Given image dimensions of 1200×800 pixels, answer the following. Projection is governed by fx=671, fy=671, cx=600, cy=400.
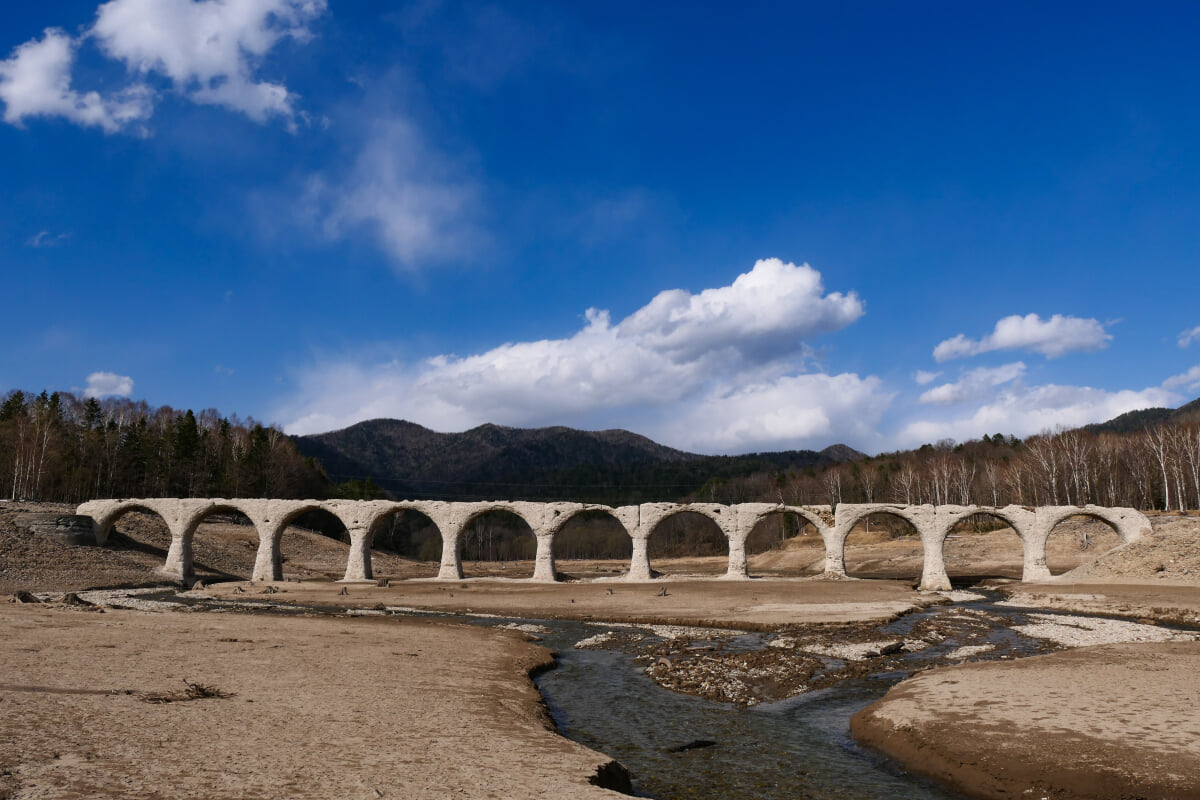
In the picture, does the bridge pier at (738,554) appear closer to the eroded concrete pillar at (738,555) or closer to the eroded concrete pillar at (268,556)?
the eroded concrete pillar at (738,555)

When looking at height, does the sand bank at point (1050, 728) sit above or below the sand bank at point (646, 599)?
above

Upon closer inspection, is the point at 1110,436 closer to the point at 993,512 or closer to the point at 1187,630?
the point at 993,512

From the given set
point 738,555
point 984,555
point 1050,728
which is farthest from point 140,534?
point 984,555

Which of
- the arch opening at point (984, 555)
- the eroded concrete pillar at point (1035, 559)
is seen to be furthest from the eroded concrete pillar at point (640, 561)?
the eroded concrete pillar at point (1035, 559)

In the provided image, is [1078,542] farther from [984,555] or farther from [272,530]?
[272,530]

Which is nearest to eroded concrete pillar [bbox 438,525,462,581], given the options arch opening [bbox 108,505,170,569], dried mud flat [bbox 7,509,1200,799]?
arch opening [bbox 108,505,170,569]

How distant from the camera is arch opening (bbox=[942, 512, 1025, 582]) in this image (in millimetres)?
46750

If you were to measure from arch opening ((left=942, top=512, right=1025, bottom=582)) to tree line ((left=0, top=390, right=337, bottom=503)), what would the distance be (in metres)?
62.9

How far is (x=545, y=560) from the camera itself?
4050 centimetres

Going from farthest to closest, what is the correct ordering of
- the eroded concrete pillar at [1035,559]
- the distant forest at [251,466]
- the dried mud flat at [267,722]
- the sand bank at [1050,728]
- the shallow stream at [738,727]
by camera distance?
1. the distant forest at [251,466]
2. the eroded concrete pillar at [1035,559]
3. the shallow stream at [738,727]
4. the sand bank at [1050,728]
5. the dried mud flat at [267,722]

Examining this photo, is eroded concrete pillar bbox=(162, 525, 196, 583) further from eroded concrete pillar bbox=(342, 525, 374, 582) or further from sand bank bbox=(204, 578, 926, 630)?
eroded concrete pillar bbox=(342, 525, 374, 582)

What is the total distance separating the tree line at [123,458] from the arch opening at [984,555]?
207 feet

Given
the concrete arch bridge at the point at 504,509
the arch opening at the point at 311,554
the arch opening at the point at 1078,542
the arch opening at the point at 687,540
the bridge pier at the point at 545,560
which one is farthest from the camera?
the arch opening at the point at 687,540

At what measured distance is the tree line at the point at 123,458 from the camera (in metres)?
52.3
